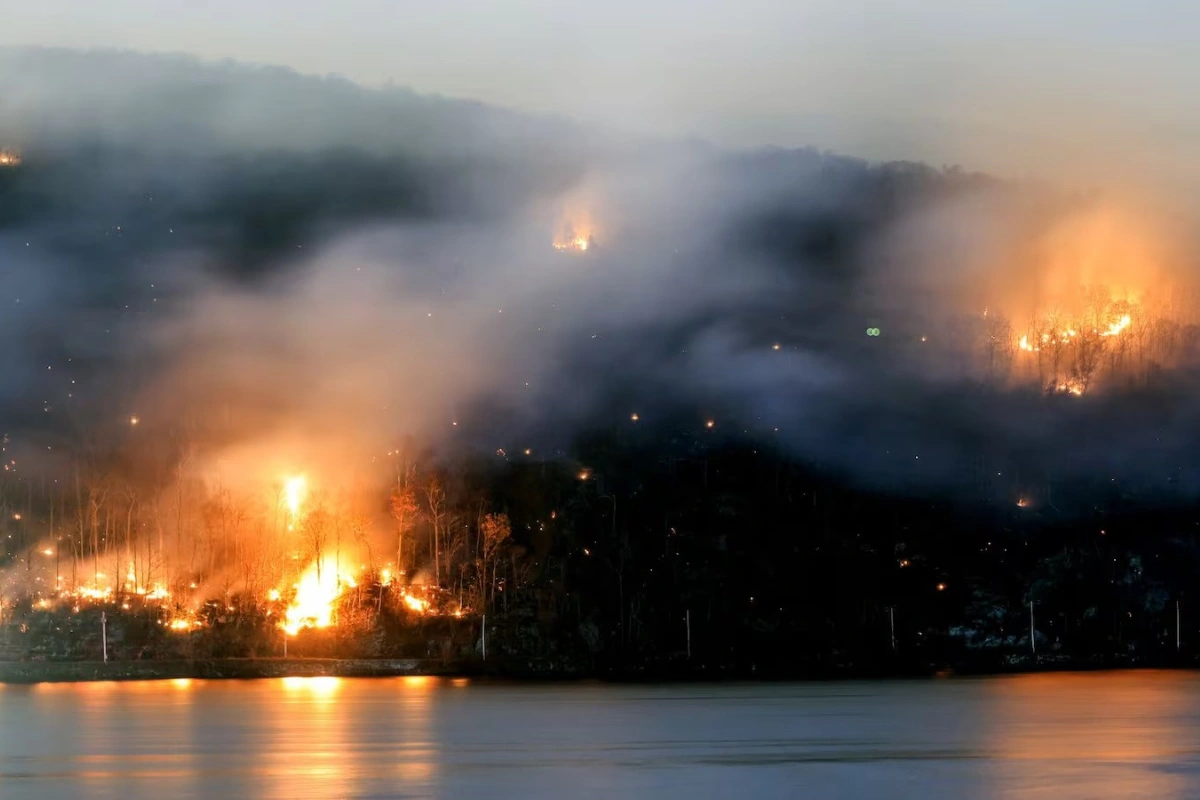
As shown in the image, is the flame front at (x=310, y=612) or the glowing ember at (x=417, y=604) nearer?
the glowing ember at (x=417, y=604)

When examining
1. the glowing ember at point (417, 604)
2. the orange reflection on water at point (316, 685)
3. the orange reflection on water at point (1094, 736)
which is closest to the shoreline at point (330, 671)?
the orange reflection on water at point (316, 685)

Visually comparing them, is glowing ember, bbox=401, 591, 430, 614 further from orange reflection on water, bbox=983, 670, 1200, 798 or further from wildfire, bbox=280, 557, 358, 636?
orange reflection on water, bbox=983, 670, 1200, 798

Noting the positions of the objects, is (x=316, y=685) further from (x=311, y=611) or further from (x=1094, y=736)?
(x=1094, y=736)

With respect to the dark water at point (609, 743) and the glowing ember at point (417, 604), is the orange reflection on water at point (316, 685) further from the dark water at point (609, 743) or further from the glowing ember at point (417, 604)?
the glowing ember at point (417, 604)

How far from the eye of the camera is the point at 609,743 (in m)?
98.2

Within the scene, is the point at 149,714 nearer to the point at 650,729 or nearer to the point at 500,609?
the point at 650,729

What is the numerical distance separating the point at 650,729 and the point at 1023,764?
31.5 metres

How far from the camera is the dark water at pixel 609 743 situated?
75188mm

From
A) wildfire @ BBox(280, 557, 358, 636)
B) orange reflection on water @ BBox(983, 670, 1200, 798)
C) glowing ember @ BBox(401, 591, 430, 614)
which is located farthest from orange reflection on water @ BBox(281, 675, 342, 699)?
orange reflection on water @ BBox(983, 670, 1200, 798)

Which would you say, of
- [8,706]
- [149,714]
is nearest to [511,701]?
[149,714]

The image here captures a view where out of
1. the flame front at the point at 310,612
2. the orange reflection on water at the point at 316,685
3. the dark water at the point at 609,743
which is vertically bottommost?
the orange reflection on water at the point at 316,685

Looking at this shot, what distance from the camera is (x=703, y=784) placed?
247 feet

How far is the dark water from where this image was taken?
75.2 m

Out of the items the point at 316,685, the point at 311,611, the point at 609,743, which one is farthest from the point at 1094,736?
the point at 311,611
